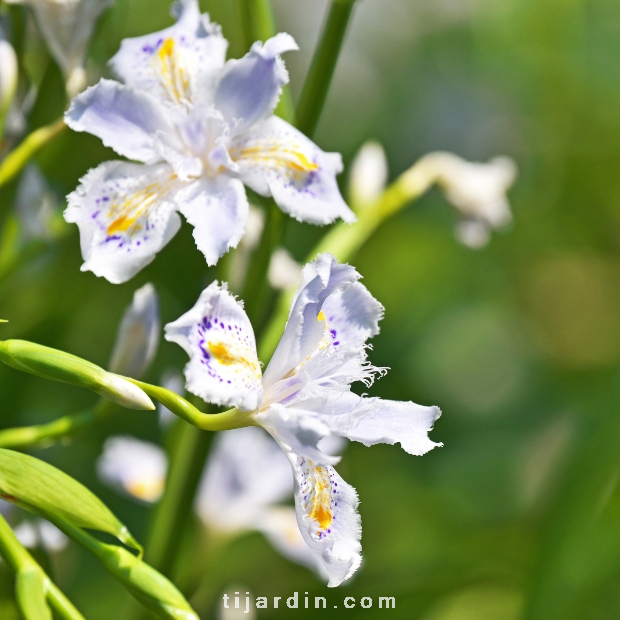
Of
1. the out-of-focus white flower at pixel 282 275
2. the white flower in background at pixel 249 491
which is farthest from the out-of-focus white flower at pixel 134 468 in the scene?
the out-of-focus white flower at pixel 282 275

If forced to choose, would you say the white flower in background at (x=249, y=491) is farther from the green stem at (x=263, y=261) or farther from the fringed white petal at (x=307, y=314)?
the fringed white petal at (x=307, y=314)

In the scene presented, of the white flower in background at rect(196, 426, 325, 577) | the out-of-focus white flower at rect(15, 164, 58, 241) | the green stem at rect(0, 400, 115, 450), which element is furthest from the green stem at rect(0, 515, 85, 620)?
the white flower in background at rect(196, 426, 325, 577)

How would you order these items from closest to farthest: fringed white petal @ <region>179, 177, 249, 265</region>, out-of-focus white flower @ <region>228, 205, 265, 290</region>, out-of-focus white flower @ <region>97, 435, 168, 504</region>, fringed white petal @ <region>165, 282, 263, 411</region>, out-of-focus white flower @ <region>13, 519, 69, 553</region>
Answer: fringed white petal @ <region>165, 282, 263, 411</region>, fringed white petal @ <region>179, 177, 249, 265</region>, out-of-focus white flower @ <region>13, 519, 69, 553</region>, out-of-focus white flower @ <region>228, 205, 265, 290</region>, out-of-focus white flower @ <region>97, 435, 168, 504</region>

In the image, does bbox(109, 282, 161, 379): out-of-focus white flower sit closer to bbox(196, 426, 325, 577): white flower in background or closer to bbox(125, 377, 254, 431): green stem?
bbox(125, 377, 254, 431): green stem

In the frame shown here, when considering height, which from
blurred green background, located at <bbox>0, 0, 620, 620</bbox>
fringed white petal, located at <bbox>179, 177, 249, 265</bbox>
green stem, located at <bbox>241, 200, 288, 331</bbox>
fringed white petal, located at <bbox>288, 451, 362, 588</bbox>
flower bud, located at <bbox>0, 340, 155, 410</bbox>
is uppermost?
fringed white petal, located at <bbox>179, 177, 249, 265</bbox>

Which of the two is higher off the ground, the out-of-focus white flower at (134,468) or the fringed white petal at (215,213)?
the fringed white petal at (215,213)

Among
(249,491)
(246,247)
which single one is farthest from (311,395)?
(249,491)
